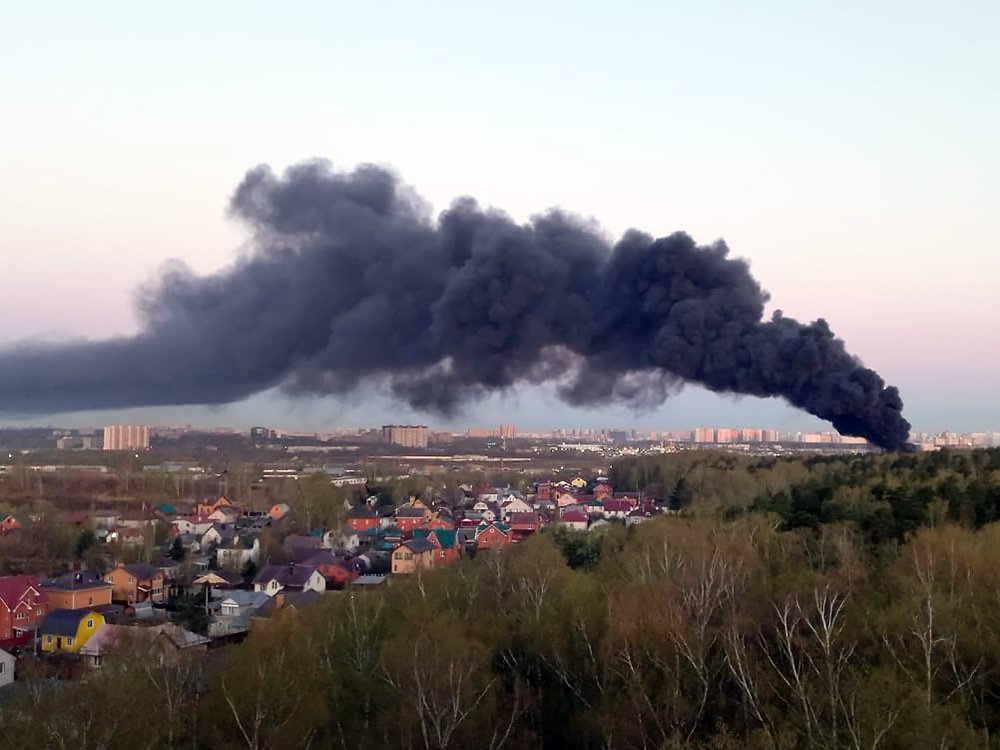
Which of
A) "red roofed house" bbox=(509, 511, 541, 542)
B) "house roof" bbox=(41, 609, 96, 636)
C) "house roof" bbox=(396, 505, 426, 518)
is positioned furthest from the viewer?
"house roof" bbox=(396, 505, 426, 518)

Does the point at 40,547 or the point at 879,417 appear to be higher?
the point at 879,417

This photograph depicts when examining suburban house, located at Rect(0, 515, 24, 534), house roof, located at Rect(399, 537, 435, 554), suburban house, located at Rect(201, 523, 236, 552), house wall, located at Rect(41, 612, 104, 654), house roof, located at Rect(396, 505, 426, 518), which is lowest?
house wall, located at Rect(41, 612, 104, 654)

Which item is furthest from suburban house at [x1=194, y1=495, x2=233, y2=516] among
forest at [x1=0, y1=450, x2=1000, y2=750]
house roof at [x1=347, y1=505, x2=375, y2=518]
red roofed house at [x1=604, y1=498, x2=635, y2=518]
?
forest at [x1=0, y1=450, x2=1000, y2=750]

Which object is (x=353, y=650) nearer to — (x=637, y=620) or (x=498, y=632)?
(x=498, y=632)

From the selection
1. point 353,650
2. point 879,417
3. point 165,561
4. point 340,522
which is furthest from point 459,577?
point 340,522

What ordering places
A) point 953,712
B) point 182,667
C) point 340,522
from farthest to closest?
point 340,522
point 182,667
point 953,712

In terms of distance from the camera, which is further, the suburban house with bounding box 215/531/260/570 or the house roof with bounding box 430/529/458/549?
the house roof with bounding box 430/529/458/549

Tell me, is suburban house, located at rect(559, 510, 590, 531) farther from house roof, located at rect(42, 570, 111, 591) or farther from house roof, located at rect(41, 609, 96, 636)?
house roof, located at rect(41, 609, 96, 636)

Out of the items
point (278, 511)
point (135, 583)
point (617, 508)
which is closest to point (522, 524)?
point (617, 508)

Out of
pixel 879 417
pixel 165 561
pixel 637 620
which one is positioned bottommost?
pixel 165 561
